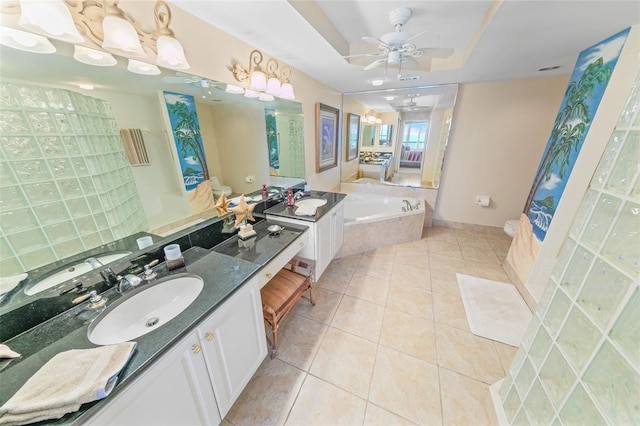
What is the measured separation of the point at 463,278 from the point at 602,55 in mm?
2208

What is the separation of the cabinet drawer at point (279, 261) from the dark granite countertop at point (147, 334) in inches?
3.2

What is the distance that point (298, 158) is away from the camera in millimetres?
2598

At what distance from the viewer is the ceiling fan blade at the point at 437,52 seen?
2312mm

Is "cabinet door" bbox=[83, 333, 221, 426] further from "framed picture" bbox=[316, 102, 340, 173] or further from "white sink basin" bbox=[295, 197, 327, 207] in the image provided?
"framed picture" bbox=[316, 102, 340, 173]

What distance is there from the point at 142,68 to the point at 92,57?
0.20 meters

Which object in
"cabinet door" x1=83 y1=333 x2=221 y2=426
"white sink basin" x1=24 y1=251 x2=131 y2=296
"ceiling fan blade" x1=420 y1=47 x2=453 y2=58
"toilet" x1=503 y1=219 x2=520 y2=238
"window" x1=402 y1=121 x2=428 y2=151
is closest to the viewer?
"cabinet door" x1=83 y1=333 x2=221 y2=426

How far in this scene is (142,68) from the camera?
45.3 inches

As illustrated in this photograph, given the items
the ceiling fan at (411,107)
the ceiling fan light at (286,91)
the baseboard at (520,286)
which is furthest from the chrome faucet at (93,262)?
the ceiling fan at (411,107)

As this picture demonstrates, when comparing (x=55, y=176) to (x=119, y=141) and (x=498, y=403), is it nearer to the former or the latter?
(x=119, y=141)

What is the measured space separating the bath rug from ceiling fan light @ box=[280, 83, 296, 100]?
8.90ft

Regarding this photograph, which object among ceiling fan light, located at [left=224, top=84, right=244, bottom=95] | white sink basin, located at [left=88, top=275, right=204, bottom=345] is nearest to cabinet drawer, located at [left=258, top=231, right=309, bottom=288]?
white sink basin, located at [left=88, top=275, right=204, bottom=345]

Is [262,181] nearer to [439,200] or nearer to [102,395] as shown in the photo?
[102,395]

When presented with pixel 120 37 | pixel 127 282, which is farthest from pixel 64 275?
pixel 120 37

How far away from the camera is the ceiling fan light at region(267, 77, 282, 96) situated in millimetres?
1909
